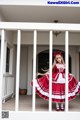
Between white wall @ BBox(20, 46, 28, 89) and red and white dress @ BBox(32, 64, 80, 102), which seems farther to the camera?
white wall @ BBox(20, 46, 28, 89)

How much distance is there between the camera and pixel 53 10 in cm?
571

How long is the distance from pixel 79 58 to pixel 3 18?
13.1 ft

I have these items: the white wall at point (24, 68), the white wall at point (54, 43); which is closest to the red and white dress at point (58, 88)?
the white wall at point (54, 43)

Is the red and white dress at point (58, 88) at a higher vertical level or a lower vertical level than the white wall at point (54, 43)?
lower

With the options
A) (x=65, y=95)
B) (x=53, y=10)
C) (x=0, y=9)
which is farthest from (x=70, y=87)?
(x=0, y=9)

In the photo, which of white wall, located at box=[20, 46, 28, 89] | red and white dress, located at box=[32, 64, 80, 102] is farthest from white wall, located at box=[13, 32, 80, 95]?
red and white dress, located at box=[32, 64, 80, 102]

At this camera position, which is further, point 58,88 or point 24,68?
point 24,68

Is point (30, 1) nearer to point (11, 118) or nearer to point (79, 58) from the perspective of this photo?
point (11, 118)

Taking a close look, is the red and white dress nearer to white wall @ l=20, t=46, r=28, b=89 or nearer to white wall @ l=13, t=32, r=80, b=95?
white wall @ l=13, t=32, r=80, b=95

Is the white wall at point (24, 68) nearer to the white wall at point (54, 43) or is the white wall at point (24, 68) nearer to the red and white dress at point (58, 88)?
the white wall at point (54, 43)

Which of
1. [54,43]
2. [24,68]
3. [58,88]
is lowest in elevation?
[58,88]

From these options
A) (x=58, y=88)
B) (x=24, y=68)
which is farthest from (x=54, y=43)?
(x=58, y=88)

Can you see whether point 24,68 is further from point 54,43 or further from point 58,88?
point 58,88

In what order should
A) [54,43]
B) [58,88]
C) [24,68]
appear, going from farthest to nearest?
[24,68] < [54,43] < [58,88]
